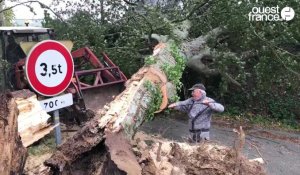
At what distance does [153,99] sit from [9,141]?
268cm

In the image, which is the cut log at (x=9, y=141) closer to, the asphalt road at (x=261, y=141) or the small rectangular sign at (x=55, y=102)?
the small rectangular sign at (x=55, y=102)

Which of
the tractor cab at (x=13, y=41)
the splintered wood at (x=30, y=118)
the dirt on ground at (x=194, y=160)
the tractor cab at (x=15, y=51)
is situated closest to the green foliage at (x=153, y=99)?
the dirt on ground at (x=194, y=160)

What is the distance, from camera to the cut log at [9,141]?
2.77m

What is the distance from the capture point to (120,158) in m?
2.96

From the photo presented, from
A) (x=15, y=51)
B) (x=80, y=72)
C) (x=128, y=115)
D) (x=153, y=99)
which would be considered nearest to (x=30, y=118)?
(x=153, y=99)

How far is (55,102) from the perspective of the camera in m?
3.53

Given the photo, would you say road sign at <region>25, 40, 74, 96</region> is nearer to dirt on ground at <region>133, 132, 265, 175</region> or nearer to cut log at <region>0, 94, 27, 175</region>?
cut log at <region>0, 94, 27, 175</region>

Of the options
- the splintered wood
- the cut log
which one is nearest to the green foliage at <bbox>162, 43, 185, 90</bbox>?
the splintered wood

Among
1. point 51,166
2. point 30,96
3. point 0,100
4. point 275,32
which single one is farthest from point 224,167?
point 275,32

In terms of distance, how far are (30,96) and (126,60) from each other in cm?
291

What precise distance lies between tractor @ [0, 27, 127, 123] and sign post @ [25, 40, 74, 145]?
3397 millimetres

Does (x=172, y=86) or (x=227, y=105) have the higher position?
(x=172, y=86)

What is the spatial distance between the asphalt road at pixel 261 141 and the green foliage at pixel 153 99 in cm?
102

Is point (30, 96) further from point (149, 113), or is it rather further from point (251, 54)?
point (251, 54)
